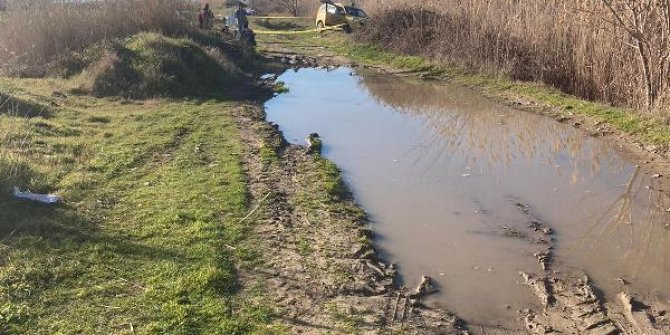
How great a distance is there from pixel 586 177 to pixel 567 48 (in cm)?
620

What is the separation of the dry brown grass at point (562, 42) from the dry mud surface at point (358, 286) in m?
5.46

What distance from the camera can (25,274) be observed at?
4707 mm

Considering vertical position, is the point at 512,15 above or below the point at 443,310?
above

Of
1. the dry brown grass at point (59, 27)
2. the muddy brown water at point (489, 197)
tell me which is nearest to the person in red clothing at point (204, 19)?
the dry brown grass at point (59, 27)

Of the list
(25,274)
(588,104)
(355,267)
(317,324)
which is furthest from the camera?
(588,104)

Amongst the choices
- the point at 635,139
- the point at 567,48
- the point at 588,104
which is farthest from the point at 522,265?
the point at 567,48

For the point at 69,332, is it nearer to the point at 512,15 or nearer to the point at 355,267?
the point at 355,267

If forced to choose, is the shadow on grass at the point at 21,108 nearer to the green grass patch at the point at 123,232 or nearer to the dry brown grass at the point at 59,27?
the green grass patch at the point at 123,232

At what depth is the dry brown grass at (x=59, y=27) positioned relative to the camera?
14.7m

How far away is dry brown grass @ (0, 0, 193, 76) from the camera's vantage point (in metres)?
14.7

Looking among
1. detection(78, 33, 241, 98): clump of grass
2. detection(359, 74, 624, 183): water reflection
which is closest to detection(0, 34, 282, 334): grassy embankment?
detection(78, 33, 241, 98): clump of grass

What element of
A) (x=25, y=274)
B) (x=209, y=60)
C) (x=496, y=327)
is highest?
(x=209, y=60)

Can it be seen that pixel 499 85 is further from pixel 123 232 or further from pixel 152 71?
pixel 123 232

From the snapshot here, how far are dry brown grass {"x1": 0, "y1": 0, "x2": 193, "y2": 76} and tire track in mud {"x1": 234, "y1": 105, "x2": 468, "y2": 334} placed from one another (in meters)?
9.48
